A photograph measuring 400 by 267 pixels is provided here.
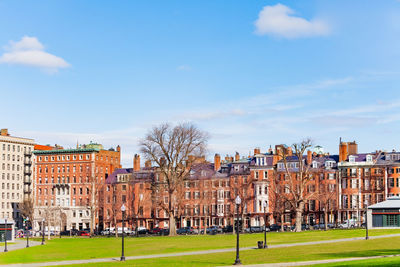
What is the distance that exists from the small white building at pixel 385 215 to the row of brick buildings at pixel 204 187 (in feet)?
74.9

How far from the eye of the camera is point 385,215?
102m

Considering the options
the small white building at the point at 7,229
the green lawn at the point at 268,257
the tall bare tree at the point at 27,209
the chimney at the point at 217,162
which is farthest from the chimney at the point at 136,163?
the green lawn at the point at 268,257

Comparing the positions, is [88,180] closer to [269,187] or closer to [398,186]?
[269,187]

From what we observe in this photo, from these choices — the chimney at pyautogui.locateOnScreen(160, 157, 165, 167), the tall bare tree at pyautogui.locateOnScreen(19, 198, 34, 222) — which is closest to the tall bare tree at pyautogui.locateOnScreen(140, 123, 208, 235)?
the chimney at pyautogui.locateOnScreen(160, 157, 165, 167)

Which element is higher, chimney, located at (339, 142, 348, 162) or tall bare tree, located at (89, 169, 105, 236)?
chimney, located at (339, 142, 348, 162)

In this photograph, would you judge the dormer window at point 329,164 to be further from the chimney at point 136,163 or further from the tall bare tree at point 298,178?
the chimney at point 136,163

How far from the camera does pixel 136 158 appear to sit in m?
165

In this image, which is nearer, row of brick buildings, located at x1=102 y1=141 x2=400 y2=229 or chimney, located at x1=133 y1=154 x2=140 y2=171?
row of brick buildings, located at x1=102 y1=141 x2=400 y2=229

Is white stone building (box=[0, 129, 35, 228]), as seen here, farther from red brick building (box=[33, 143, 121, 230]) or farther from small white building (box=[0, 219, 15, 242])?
small white building (box=[0, 219, 15, 242])

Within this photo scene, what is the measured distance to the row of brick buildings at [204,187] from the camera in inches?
5487

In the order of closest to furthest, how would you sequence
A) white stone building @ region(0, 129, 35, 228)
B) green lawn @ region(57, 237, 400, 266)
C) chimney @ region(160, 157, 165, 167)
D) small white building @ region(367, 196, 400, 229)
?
green lawn @ region(57, 237, 400, 266) < small white building @ region(367, 196, 400, 229) < chimney @ region(160, 157, 165, 167) < white stone building @ region(0, 129, 35, 228)

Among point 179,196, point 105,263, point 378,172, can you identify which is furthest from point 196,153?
point 105,263

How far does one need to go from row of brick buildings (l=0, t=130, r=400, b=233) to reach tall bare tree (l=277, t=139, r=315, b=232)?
0.54 metres

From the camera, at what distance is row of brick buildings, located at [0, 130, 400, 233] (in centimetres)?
13938
